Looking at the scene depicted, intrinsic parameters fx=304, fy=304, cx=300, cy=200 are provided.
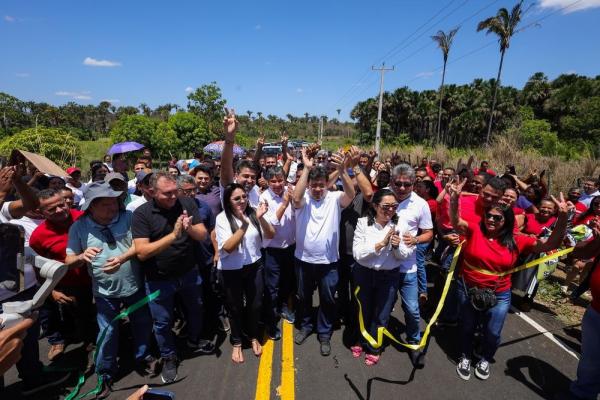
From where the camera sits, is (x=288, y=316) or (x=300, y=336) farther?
(x=288, y=316)

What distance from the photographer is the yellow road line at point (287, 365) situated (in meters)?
2.92

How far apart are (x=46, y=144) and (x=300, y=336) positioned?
17586 millimetres

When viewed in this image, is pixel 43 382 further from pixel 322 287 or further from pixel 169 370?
pixel 322 287

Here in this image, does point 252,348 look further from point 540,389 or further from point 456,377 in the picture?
point 540,389

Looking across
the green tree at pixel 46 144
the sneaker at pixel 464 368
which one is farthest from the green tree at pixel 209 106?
the sneaker at pixel 464 368

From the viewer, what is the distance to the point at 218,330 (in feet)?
13.1

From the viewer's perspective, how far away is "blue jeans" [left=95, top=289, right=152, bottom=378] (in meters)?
2.94

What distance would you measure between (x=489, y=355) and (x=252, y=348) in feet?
8.58

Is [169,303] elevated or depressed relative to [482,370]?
elevated

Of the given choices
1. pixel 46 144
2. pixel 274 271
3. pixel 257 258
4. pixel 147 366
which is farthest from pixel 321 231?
pixel 46 144

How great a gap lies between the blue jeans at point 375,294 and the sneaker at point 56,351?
3.51 meters

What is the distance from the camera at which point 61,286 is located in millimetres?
3404

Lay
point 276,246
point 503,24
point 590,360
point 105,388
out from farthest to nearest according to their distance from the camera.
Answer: point 503,24 → point 276,246 → point 105,388 → point 590,360

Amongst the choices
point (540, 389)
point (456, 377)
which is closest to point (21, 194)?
point (456, 377)
